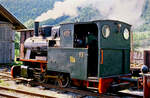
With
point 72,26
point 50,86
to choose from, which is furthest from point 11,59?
point 72,26

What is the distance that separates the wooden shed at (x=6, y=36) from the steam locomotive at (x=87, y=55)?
10.2 metres

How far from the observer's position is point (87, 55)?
733 centimetres

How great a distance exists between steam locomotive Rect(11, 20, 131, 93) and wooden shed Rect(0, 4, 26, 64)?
402 inches

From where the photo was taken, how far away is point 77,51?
7684mm

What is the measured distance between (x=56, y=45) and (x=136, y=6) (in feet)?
425

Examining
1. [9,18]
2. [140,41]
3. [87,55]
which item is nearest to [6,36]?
[9,18]

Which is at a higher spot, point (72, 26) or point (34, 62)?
point (72, 26)

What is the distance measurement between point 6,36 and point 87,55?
45.0 ft

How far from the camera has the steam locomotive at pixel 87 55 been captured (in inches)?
289

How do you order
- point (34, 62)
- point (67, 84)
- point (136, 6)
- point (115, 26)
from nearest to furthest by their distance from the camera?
point (115, 26) < point (67, 84) < point (34, 62) < point (136, 6)

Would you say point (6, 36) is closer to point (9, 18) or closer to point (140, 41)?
point (9, 18)

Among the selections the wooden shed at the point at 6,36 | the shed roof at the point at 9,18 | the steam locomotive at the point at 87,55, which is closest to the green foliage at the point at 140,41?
the shed roof at the point at 9,18

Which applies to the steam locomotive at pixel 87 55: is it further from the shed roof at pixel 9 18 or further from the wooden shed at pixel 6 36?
the wooden shed at pixel 6 36

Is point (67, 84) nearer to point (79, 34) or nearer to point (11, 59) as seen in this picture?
point (79, 34)
